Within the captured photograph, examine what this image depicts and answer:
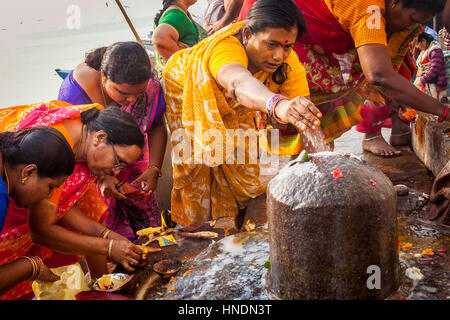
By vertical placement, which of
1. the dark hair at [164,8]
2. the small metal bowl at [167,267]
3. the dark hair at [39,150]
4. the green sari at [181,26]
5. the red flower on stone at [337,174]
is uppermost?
the dark hair at [164,8]

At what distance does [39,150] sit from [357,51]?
7.44 ft

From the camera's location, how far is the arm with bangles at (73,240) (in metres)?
2.40

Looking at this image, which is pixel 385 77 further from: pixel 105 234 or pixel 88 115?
pixel 105 234

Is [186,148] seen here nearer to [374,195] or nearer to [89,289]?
[89,289]

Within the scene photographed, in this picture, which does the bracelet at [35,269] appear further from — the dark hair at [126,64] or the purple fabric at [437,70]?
the purple fabric at [437,70]

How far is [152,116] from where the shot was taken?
3268mm

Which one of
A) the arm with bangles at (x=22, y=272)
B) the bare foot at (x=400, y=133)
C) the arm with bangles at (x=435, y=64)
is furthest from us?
the arm with bangles at (x=435, y=64)

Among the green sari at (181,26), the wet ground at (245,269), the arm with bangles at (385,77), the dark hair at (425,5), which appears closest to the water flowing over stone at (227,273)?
the wet ground at (245,269)

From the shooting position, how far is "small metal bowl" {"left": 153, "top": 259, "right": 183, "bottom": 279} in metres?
2.16

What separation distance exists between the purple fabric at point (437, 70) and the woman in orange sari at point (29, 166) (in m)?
6.09

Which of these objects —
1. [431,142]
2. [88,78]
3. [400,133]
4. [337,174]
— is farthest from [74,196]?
[400,133]

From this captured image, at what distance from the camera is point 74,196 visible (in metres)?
2.71

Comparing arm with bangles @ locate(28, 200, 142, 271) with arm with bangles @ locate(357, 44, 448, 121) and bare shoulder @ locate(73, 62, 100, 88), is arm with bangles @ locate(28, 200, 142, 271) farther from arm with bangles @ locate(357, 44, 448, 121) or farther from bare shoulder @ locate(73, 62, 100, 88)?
arm with bangles @ locate(357, 44, 448, 121)

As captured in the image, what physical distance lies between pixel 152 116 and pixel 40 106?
3.17ft
